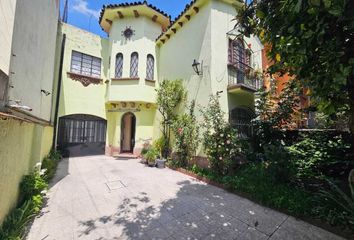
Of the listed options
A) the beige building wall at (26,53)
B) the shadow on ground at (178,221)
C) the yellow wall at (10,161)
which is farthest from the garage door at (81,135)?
the shadow on ground at (178,221)

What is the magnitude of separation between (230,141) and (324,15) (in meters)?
4.56

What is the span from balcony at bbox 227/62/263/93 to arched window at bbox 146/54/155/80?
5.33 meters

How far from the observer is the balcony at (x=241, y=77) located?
7.57m

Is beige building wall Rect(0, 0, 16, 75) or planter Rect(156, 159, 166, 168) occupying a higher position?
beige building wall Rect(0, 0, 16, 75)

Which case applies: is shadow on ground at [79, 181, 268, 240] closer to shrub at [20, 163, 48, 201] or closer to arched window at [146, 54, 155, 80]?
shrub at [20, 163, 48, 201]

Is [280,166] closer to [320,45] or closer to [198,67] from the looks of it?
[320,45]

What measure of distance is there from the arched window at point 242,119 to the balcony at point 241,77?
1.11 meters

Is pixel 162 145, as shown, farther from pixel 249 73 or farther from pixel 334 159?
pixel 334 159

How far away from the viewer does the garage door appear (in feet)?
34.7

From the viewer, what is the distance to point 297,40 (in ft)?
8.00

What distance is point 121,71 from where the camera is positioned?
36.3ft

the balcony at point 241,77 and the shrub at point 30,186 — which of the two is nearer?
the shrub at point 30,186

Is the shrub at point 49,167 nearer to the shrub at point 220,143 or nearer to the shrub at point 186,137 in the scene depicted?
the shrub at point 186,137

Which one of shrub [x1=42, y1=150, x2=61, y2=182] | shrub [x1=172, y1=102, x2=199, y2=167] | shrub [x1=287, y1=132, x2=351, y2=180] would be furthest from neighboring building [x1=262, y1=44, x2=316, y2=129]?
shrub [x1=42, y1=150, x2=61, y2=182]
